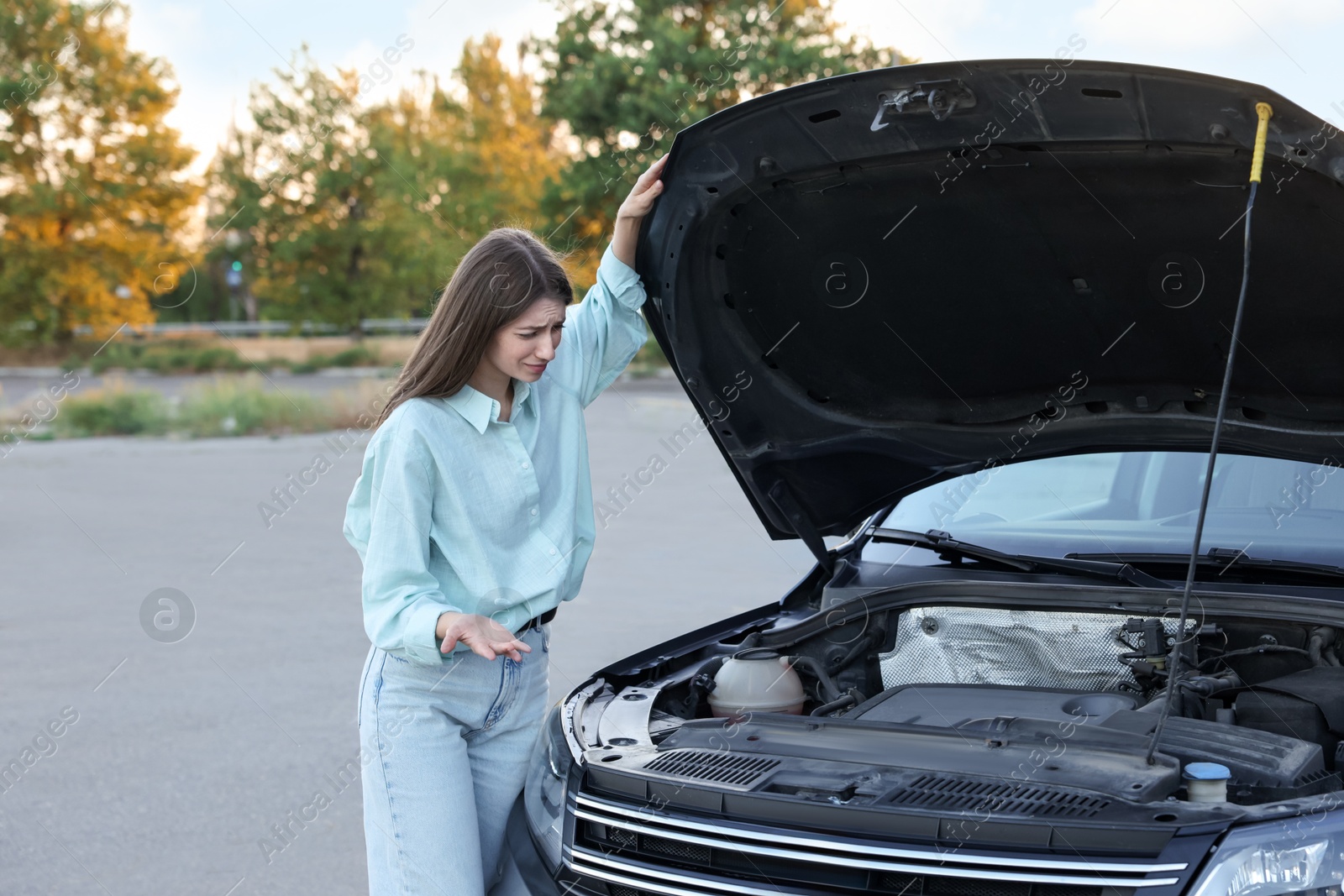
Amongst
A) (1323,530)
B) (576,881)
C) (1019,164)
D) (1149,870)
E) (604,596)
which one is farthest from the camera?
(604,596)

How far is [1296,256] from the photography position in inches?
100

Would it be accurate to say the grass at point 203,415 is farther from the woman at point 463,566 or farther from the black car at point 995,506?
the woman at point 463,566

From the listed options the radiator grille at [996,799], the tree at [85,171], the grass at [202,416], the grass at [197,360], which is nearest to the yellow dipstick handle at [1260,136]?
the radiator grille at [996,799]

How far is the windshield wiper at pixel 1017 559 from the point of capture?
3.04m

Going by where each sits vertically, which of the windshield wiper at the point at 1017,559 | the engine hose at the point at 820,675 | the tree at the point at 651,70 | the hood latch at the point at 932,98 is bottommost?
the engine hose at the point at 820,675

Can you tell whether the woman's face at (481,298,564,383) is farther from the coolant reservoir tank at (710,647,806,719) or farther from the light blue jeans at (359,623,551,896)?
the coolant reservoir tank at (710,647,806,719)

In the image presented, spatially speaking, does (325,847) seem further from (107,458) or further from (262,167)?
(262,167)

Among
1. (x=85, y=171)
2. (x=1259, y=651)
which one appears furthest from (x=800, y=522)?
(x=85, y=171)

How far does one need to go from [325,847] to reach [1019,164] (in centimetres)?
331

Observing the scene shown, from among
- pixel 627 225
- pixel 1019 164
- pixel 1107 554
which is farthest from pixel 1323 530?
pixel 627 225

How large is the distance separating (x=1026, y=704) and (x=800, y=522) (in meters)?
0.95

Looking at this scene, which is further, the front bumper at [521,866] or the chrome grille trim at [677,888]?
the front bumper at [521,866]

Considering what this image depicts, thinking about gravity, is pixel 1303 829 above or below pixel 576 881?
above

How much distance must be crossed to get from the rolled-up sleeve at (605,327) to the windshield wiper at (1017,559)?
3.41 feet
